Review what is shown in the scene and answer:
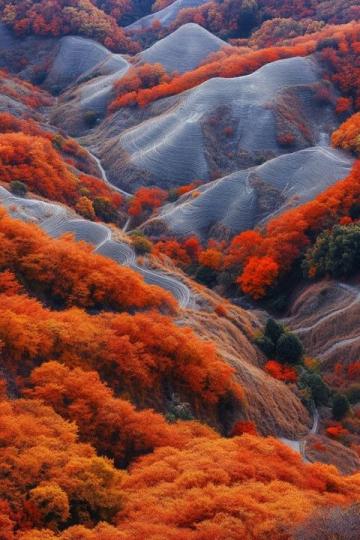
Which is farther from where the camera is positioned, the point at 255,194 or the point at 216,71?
the point at 216,71

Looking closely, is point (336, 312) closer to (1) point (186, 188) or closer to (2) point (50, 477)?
(1) point (186, 188)

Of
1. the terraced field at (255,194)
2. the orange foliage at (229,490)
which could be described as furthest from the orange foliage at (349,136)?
the orange foliage at (229,490)

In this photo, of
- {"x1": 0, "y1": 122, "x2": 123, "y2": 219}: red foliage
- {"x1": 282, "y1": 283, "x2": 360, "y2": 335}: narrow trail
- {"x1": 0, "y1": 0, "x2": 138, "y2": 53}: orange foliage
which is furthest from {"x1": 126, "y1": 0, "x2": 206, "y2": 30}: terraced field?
{"x1": 282, "y1": 283, "x2": 360, "y2": 335}: narrow trail

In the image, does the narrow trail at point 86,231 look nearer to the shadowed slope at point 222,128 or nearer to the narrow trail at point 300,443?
the narrow trail at point 300,443

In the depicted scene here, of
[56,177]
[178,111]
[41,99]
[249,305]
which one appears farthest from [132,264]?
[41,99]

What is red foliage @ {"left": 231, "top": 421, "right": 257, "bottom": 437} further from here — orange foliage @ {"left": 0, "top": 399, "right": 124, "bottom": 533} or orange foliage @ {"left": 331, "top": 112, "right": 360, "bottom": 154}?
orange foliage @ {"left": 331, "top": 112, "right": 360, "bottom": 154}

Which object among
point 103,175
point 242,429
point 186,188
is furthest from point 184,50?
point 242,429
